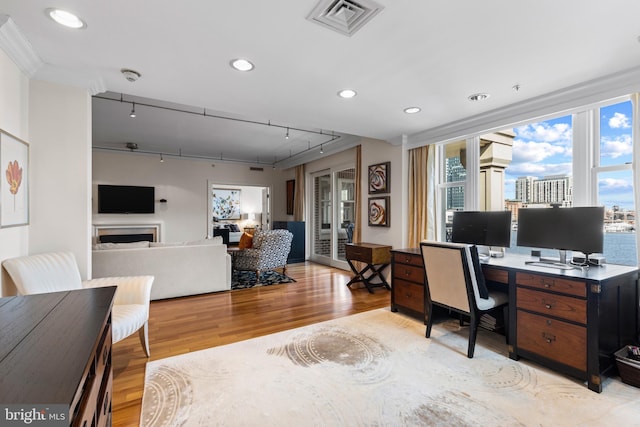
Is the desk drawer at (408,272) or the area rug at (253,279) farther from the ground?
the desk drawer at (408,272)

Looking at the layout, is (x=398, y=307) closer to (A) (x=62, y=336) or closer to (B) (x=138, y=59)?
(A) (x=62, y=336)

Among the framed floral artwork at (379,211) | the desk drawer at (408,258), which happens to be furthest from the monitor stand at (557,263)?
the framed floral artwork at (379,211)

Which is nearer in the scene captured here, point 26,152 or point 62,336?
point 62,336

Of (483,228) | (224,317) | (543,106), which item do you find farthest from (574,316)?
(224,317)

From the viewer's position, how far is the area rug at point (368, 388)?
1.79 m

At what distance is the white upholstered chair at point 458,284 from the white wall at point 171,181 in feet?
19.9

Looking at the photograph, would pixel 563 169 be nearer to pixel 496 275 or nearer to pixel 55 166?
pixel 496 275

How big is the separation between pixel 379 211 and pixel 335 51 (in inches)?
Result: 118

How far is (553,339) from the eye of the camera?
2.24 m

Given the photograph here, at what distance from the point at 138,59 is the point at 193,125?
2.71 m

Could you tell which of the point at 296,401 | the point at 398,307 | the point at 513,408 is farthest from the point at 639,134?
the point at 296,401

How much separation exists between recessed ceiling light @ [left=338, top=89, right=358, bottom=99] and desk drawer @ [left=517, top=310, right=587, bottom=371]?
2398 mm

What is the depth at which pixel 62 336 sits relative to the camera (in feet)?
3.05

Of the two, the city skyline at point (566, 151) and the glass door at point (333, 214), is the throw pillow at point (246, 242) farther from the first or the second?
the city skyline at point (566, 151)
